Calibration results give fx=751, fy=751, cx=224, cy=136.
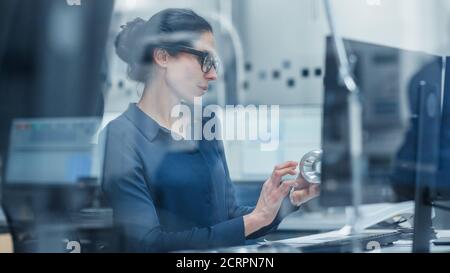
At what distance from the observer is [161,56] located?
7.38ft

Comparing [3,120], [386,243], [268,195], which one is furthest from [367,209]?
[3,120]

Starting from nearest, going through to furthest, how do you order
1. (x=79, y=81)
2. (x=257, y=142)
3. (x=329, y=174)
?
(x=329, y=174) → (x=257, y=142) → (x=79, y=81)

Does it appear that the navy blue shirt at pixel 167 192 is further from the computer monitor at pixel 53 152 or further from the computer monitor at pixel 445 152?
the computer monitor at pixel 445 152

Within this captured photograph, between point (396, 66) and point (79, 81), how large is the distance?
0.98 m

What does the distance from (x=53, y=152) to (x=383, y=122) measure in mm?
1031

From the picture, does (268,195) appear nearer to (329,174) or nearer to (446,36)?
(329,174)

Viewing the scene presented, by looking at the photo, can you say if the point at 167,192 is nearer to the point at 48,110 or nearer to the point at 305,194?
the point at 305,194

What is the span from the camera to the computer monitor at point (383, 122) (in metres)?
2.11

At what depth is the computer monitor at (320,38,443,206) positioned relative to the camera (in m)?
2.11

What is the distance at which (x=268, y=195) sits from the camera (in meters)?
2.20

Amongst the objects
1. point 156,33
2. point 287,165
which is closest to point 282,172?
point 287,165

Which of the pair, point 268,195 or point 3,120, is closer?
point 268,195

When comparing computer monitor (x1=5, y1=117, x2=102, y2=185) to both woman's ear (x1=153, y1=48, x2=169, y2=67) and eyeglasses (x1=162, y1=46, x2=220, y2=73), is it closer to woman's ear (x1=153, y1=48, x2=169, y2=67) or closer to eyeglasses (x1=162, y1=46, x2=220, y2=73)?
woman's ear (x1=153, y1=48, x2=169, y2=67)

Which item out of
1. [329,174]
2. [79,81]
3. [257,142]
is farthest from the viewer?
[79,81]
